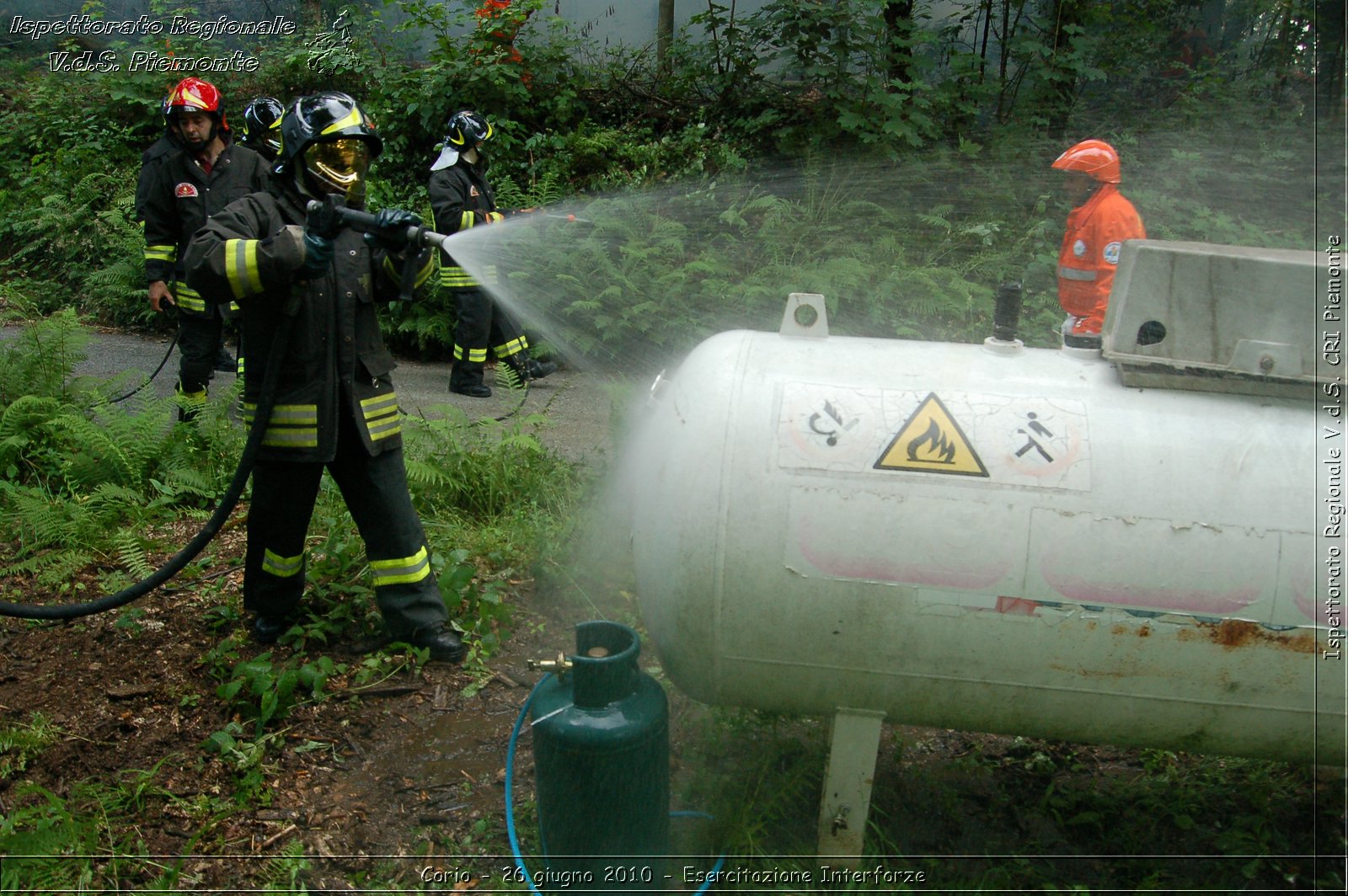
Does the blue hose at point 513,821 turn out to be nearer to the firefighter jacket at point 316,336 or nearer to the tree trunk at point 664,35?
the firefighter jacket at point 316,336

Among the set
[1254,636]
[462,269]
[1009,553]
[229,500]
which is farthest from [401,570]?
[462,269]

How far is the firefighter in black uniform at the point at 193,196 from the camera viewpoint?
6.00 metres

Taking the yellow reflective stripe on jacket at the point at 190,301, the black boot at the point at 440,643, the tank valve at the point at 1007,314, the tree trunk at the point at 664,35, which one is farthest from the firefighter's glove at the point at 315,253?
the tree trunk at the point at 664,35

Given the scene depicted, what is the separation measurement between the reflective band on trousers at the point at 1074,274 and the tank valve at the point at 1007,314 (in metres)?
2.95

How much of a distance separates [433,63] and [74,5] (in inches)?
296

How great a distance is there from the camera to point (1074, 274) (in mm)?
5492

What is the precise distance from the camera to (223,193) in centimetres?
611

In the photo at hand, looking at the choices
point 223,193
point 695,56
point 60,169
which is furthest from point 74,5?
point 223,193

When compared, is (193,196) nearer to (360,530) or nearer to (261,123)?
(261,123)

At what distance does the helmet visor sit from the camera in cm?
342

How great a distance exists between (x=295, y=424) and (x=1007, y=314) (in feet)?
8.06

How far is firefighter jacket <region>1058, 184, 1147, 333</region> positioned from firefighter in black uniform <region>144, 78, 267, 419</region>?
4895 millimetres

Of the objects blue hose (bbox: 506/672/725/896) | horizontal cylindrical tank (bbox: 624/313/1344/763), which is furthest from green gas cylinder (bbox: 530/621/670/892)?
horizontal cylindrical tank (bbox: 624/313/1344/763)

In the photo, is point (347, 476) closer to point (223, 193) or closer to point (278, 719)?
point (278, 719)
